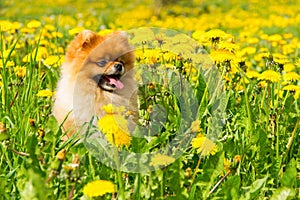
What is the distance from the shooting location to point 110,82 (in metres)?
2.94

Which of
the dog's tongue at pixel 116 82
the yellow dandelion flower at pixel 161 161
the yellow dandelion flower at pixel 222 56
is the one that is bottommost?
the yellow dandelion flower at pixel 161 161

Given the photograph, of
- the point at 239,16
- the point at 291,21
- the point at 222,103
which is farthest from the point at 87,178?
the point at 239,16

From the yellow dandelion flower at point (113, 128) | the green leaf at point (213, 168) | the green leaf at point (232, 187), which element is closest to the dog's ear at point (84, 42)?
the yellow dandelion flower at point (113, 128)

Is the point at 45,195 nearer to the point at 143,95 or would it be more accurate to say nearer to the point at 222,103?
the point at 222,103

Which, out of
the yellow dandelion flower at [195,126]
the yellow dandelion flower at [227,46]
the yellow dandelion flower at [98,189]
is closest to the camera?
the yellow dandelion flower at [98,189]

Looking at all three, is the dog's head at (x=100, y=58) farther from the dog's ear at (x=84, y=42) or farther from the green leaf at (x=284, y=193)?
the green leaf at (x=284, y=193)

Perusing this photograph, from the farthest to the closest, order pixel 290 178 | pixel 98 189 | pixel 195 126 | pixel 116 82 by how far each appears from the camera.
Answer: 1. pixel 116 82
2. pixel 195 126
3. pixel 290 178
4. pixel 98 189

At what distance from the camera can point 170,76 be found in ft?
9.25

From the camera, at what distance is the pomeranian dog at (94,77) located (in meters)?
2.83

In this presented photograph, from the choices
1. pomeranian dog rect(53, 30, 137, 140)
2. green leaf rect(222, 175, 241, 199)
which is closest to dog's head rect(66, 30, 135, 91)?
pomeranian dog rect(53, 30, 137, 140)

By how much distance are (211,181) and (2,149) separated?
83 centimetres

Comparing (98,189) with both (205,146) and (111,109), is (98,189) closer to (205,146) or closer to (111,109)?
(111,109)

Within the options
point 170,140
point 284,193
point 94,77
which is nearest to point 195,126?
point 170,140

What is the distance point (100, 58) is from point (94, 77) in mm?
116
